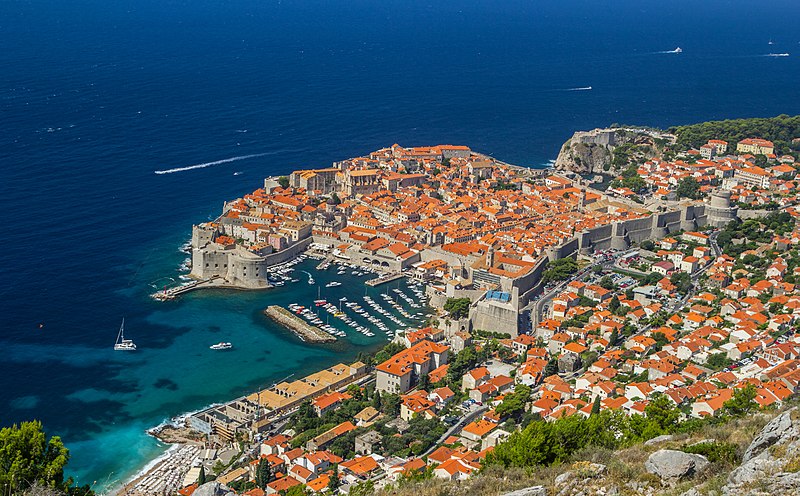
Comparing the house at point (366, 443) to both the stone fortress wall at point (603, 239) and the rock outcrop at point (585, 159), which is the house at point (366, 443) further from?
the rock outcrop at point (585, 159)

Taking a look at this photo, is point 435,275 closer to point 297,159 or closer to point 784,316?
point 784,316

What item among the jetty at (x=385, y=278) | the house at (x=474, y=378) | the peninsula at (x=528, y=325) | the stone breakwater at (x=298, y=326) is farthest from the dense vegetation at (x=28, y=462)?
the jetty at (x=385, y=278)

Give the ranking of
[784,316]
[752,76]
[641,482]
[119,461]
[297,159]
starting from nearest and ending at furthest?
[641,482]
[119,461]
[784,316]
[297,159]
[752,76]

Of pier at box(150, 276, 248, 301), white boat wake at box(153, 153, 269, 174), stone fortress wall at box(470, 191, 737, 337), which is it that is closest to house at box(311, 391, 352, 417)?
stone fortress wall at box(470, 191, 737, 337)

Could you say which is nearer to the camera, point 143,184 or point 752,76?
point 143,184

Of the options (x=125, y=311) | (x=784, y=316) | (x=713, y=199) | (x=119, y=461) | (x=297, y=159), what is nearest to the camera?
(x=119, y=461)

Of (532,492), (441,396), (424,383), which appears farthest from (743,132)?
(532,492)

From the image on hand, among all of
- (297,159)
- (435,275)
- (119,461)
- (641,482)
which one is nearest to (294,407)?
(119,461)
